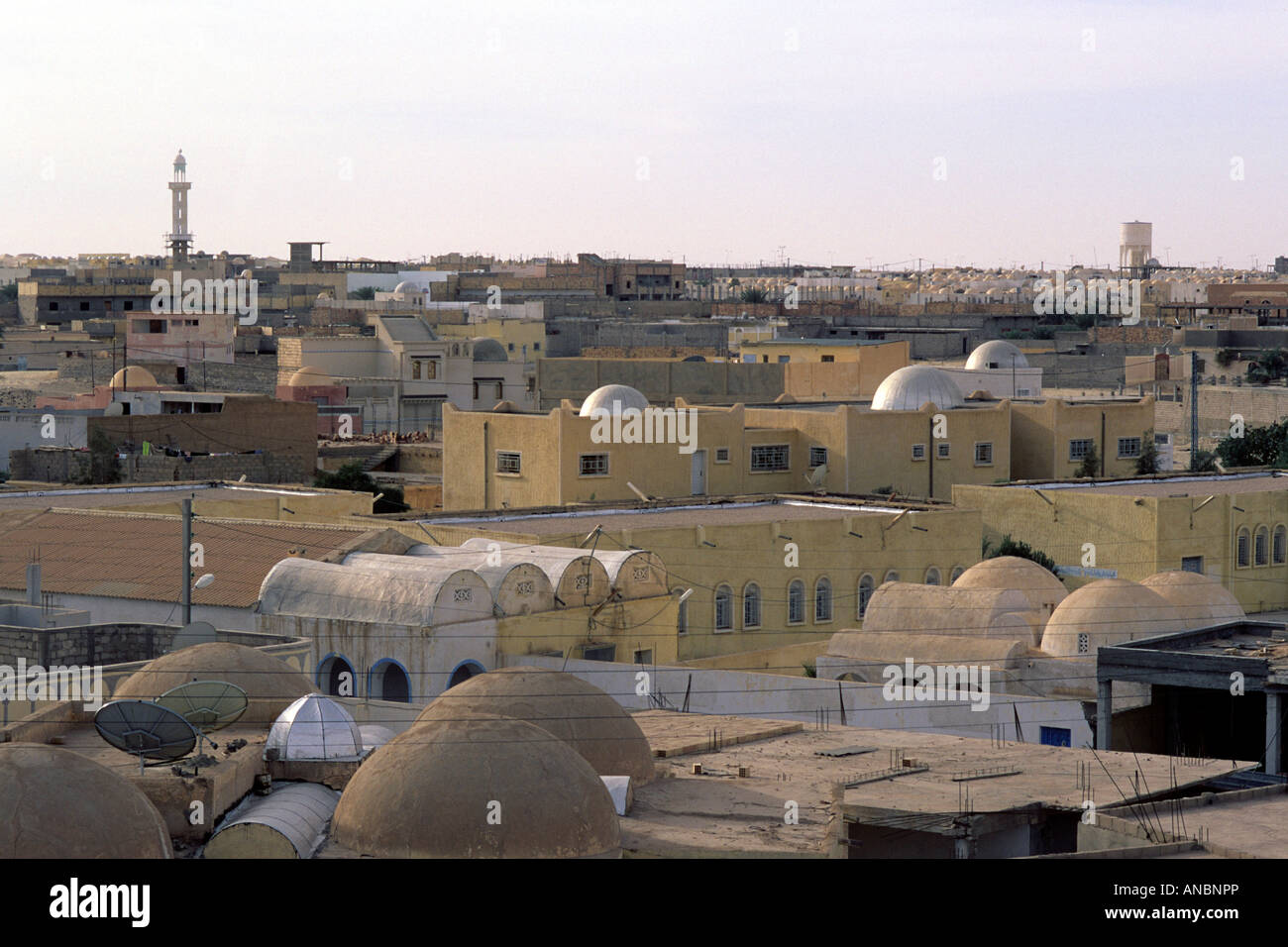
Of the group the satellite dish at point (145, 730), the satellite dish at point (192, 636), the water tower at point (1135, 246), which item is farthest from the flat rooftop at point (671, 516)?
the water tower at point (1135, 246)

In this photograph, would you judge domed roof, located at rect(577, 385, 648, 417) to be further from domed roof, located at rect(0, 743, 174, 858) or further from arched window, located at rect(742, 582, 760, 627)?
domed roof, located at rect(0, 743, 174, 858)

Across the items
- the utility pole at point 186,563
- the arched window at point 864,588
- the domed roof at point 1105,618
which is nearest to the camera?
the utility pole at point 186,563

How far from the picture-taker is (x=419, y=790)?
16078mm

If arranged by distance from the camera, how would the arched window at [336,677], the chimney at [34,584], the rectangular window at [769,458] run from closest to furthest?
the arched window at [336,677] < the chimney at [34,584] < the rectangular window at [769,458]

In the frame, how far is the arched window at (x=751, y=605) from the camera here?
3353 centimetres

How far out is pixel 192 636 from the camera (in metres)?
24.0

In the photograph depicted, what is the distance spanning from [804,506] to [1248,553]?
343 inches

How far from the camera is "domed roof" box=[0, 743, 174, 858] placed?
14.1m

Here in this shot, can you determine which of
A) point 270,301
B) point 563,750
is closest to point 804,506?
point 563,750

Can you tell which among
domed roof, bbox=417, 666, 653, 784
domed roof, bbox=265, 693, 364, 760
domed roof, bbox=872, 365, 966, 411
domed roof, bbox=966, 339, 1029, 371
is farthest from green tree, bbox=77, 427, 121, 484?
domed roof, bbox=265, 693, 364, 760

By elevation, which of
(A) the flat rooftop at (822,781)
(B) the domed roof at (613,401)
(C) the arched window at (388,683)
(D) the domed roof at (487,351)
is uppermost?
(D) the domed roof at (487,351)

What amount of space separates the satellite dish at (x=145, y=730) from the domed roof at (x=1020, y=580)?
16.1 metres

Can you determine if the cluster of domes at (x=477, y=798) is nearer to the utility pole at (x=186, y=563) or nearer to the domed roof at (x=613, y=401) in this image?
the utility pole at (x=186, y=563)

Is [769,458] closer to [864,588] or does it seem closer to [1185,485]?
[1185,485]
